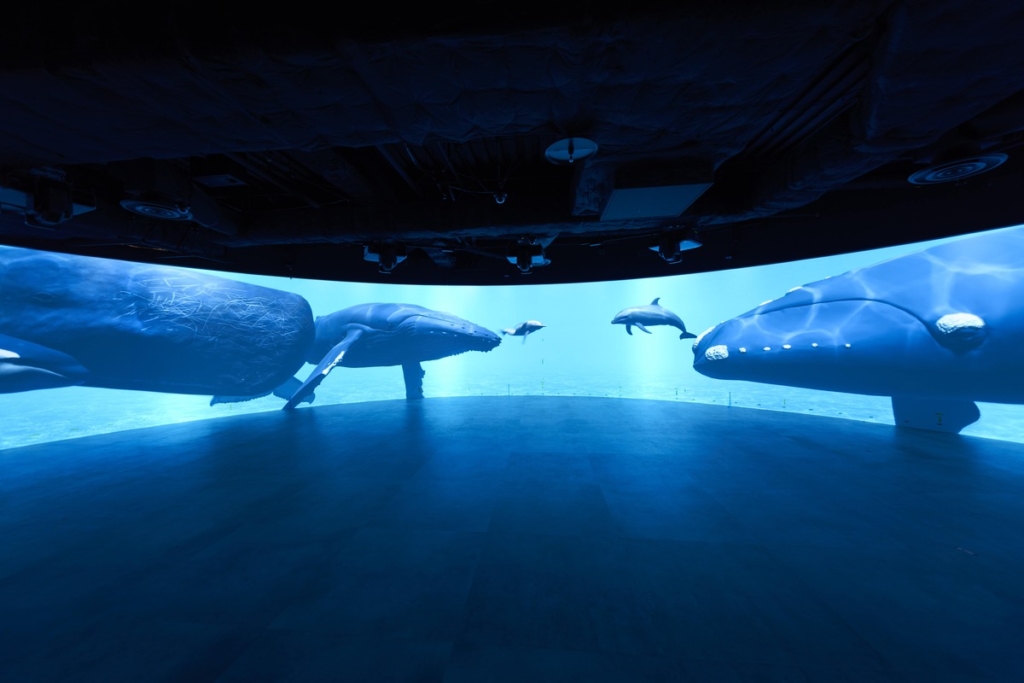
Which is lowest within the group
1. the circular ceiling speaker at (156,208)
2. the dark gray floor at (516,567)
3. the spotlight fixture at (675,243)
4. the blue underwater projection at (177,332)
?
the dark gray floor at (516,567)

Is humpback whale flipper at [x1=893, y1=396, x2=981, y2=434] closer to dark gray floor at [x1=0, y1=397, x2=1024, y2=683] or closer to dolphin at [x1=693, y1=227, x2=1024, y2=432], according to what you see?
dolphin at [x1=693, y1=227, x2=1024, y2=432]

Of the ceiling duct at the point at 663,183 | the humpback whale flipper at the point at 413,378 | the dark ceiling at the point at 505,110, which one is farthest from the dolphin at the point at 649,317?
the ceiling duct at the point at 663,183

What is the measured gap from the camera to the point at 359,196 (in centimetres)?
606

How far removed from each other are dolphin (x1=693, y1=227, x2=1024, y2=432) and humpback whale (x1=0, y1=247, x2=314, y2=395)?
19471 millimetres

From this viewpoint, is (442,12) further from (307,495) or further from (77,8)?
(307,495)

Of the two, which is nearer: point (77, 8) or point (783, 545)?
point (77, 8)

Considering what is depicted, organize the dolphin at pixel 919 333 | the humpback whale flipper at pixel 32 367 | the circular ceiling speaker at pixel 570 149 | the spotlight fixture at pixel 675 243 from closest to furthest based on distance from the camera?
→ 1. the circular ceiling speaker at pixel 570 149
2. the spotlight fixture at pixel 675 243
3. the dolphin at pixel 919 333
4. the humpback whale flipper at pixel 32 367

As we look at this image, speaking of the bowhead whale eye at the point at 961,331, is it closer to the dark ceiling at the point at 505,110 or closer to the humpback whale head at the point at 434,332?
the dark ceiling at the point at 505,110

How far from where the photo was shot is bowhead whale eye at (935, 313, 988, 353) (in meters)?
8.40

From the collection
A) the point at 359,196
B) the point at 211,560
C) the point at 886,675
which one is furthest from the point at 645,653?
the point at 359,196

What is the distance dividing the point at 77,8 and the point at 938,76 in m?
6.47

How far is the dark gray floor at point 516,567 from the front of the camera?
2.48 m

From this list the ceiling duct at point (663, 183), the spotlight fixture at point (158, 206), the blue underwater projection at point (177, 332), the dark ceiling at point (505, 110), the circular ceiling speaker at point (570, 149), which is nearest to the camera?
the dark ceiling at point (505, 110)

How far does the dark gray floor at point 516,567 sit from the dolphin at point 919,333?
2947 millimetres
